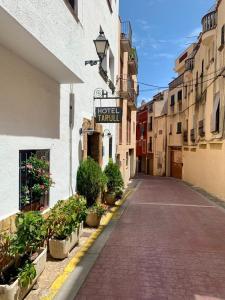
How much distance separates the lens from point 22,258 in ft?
15.8

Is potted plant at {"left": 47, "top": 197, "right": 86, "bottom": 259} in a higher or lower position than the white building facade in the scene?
lower

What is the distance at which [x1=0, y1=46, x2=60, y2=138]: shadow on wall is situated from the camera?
521 centimetres

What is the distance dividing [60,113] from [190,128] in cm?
2018

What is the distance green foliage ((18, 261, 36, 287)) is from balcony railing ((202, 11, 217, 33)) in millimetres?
18035

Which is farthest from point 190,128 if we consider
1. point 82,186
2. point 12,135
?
point 12,135

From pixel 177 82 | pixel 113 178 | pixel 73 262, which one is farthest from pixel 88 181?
pixel 177 82

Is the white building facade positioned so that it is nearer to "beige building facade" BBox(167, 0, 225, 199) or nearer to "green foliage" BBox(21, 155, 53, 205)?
"green foliage" BBox(21, 155, 53, 205)

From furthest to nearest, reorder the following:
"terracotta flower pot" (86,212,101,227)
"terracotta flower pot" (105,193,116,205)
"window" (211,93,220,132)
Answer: "window" (211,93,220,132) < "terracotta flower pot" (105,193,116,205) < "terracotta flower pot" (86,212,101,227)

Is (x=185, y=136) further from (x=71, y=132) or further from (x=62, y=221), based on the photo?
(x=62, y=221)

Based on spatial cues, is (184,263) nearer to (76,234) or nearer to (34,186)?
(76,234)

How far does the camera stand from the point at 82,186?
386 inches

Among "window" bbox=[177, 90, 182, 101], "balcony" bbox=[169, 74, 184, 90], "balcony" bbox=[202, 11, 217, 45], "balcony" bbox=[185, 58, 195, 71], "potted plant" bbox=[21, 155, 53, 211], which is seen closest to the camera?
"potted plant" bbox=[21, 155, 53, 211]

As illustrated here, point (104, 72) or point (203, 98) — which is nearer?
point (104, 72)

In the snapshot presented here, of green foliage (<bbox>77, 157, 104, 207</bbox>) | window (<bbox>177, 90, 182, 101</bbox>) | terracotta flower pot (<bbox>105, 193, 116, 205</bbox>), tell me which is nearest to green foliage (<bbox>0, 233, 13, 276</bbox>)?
green foliage (<bbox>77, 157, 104, 207</bbox>)
